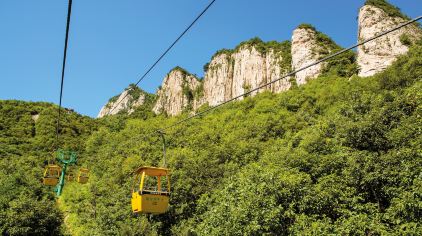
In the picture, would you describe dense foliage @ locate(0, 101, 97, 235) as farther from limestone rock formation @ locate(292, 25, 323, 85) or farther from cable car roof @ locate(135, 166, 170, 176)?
limestone rock formation @ locate(292, 25, 323, 85)

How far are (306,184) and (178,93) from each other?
95149mm

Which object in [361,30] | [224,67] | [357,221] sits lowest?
[357,221]

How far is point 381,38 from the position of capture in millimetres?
50125

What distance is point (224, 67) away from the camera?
3971 inches

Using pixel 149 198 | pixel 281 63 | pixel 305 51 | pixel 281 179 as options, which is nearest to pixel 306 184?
pixel 281 179

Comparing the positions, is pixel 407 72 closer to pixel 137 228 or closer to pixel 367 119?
pixel 367 119

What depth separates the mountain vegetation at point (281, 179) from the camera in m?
16.4

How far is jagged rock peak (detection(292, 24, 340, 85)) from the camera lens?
2648 inches

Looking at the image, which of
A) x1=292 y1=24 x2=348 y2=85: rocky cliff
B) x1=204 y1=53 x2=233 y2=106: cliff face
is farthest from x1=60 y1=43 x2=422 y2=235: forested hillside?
x1=204 y1=53 x2=233 y2=106: cliff face

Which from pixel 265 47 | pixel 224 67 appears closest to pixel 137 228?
pixel 265 47

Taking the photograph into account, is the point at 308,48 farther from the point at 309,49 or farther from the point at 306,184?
the point at 306,184

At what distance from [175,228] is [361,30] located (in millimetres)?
49582

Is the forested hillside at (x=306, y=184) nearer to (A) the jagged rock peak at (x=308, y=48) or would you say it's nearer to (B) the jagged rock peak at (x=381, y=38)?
(B) the jagged rock peak at (x=381, y=38)

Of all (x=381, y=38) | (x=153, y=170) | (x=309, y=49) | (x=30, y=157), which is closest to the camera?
(x=153, y=170)
